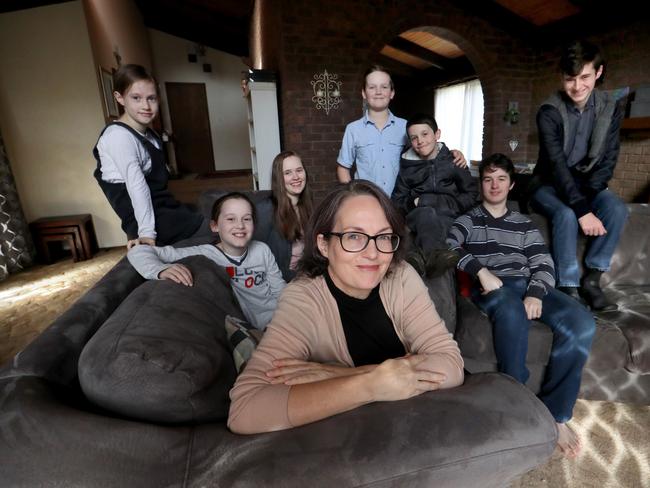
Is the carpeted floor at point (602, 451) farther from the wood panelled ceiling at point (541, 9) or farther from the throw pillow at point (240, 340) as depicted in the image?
the wood panelled ceiling at point (541, 9)

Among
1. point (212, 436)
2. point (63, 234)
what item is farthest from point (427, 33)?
point (212, 436)

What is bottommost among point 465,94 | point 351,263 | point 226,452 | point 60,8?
point 226,452

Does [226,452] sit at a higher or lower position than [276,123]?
lower

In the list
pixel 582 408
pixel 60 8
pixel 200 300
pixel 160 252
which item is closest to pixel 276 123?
pixel 60 8

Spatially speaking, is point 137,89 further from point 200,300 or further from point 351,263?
point 351,263

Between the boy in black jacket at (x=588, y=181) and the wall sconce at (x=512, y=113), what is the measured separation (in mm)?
3257

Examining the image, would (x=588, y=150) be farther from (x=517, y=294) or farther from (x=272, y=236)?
(x=272, y=236)

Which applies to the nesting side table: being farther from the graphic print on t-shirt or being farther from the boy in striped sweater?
the boy in striped sweater

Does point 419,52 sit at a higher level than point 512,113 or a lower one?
higher

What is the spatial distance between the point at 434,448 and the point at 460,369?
0.27 metres

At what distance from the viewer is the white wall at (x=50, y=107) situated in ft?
12.0

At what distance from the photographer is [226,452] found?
2.00 ft

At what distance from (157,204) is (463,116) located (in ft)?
21.3

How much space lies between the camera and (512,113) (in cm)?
472
